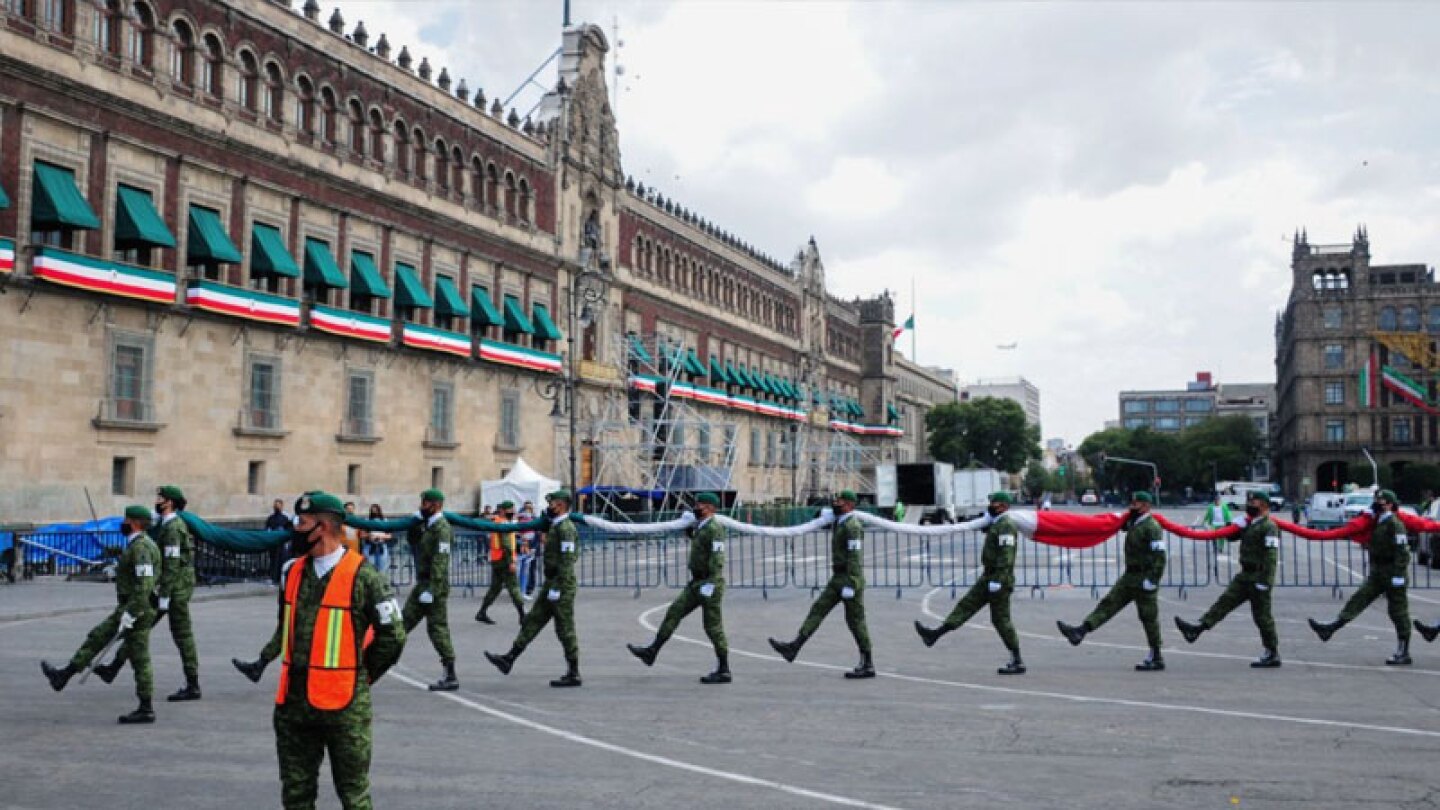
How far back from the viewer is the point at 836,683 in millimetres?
12242

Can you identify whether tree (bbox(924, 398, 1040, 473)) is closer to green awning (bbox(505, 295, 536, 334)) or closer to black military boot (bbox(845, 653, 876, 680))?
green awning (bbox(505, 295, 536, 334))

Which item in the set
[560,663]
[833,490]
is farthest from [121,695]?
[833,490]

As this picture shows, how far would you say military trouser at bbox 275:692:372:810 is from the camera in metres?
5.64

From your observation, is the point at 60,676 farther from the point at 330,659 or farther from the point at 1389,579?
the point at 1389,579

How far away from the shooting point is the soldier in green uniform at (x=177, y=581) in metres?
10.9

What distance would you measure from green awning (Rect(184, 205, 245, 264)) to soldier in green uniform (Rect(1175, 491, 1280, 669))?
2504 centimetres

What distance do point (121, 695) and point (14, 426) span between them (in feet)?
57.3

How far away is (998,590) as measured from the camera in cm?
A: 1284

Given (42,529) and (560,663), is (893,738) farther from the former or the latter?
(42,529)

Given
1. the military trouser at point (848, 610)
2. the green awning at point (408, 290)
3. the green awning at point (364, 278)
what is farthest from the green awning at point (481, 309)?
the military trouser at point (848, 610)

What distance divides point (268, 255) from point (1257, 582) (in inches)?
1051

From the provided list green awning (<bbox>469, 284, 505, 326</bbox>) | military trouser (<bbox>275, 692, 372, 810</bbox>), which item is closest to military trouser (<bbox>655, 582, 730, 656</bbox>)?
military trouser (<bbox>275, 692, 372, 810</bbox>)

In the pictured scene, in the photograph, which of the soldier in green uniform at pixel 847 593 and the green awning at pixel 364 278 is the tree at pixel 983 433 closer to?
the green awning at pixel 364 278

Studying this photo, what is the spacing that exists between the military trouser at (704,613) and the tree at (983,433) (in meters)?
95.8
